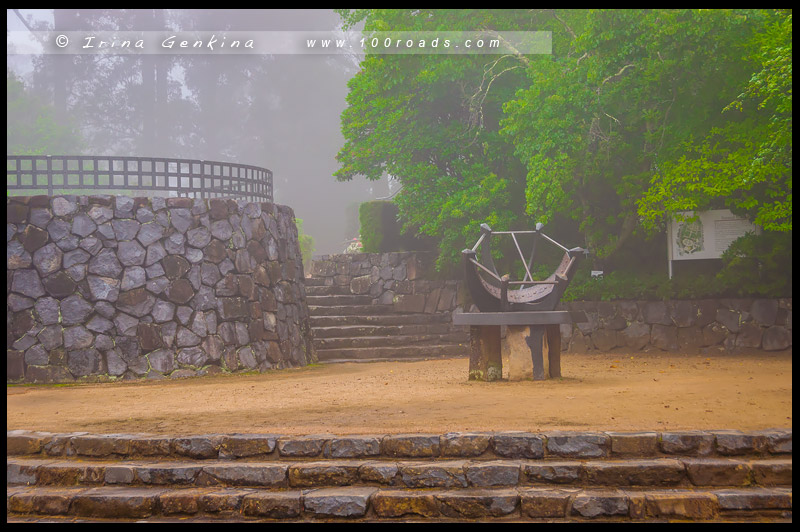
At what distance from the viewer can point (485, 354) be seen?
9.70 m

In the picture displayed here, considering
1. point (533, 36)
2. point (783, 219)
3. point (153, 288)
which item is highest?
point (533, 36)

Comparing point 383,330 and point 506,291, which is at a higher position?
point 506,291

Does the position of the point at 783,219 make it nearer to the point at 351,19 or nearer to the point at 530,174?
the point at 530,174

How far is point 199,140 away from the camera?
37.8 meters

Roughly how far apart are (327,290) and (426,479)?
40.9 ft

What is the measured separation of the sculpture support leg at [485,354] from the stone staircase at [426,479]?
3879mm

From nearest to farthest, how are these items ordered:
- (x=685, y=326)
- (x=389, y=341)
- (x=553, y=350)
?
(x=553, y=350)
(x=685, y=326)
(x=389, y=341)

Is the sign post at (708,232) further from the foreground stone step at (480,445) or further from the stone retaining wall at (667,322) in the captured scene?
the foreground stone step at (480,445)

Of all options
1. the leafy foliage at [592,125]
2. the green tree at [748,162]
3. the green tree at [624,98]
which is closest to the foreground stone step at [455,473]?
the leafy foliage at [592,125]

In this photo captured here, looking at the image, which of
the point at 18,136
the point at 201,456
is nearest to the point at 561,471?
the point at 201,456

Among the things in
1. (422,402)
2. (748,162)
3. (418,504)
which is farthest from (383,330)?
(418,504)

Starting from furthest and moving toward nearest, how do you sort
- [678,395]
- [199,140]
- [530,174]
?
[199,140] < [530,174] < [678,395]

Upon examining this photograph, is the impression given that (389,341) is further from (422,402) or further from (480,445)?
(480,445)

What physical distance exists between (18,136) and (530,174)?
23.4 m
